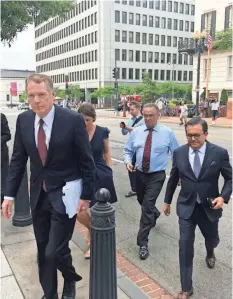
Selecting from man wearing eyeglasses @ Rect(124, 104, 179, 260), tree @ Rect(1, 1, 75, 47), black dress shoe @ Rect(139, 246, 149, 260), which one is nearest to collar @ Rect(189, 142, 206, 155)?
man wearing eyeglasses @ Rect(124, 104, 179, 260)

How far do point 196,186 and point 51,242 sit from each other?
143 cm

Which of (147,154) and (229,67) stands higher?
(229,67)

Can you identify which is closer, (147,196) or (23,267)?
(23,267)

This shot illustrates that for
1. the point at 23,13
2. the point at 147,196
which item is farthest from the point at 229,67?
the point at 147,196

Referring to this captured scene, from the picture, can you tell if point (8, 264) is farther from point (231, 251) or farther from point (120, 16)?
point (120, 16)

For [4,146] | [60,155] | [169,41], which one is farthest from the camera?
[169,41]

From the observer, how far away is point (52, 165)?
2.99 meters

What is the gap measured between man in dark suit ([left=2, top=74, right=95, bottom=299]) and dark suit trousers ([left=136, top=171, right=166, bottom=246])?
5.02 ft

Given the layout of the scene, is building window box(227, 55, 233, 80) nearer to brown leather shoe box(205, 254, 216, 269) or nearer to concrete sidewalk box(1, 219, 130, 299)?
concrete sidewalk box(1, 219, 130, 299)

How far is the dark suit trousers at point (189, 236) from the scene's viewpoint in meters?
3.47

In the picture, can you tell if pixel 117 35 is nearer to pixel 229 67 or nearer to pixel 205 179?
pixel 229 67

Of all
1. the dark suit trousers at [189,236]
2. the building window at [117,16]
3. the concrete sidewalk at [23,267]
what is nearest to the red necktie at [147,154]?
the dark suit trousers at [189,236]

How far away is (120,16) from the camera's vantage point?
70500 mm

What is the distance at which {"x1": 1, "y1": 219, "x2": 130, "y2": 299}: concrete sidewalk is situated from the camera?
3526 mm
